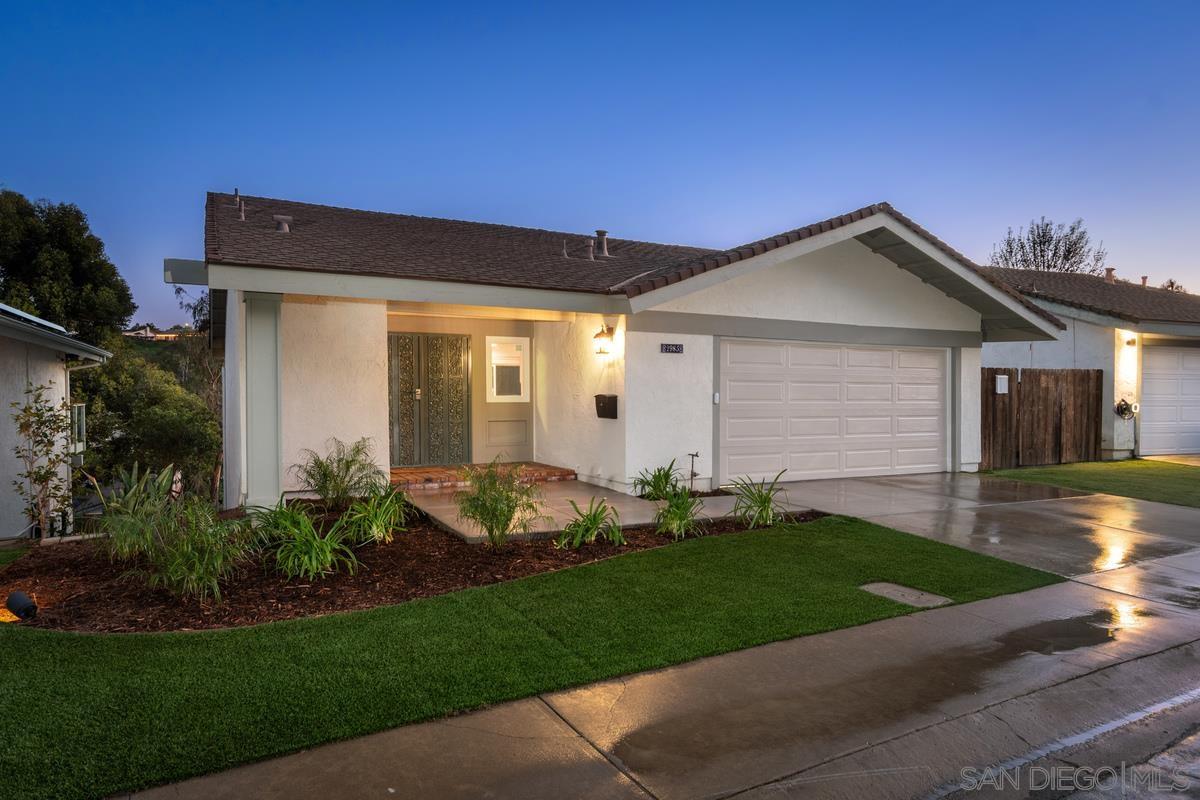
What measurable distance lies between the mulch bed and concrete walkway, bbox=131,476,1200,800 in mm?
2170

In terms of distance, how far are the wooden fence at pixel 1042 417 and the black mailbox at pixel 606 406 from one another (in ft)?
25.4

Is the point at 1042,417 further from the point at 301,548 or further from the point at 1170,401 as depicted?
the point at 301,548

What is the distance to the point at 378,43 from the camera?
16000 mm

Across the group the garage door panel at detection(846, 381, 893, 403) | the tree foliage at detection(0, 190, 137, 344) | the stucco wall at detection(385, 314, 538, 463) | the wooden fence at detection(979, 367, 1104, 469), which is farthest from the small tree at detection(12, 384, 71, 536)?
the wooden fence at detection(979, 367, 1104, 469)

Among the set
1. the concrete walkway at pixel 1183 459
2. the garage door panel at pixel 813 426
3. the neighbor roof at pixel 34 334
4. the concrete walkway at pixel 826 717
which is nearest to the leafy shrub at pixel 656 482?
the garage door panel at pixel 813 426

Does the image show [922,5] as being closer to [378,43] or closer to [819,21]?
[819,21]

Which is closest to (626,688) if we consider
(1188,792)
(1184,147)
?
Result: (1188,792)

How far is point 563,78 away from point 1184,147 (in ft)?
48.3

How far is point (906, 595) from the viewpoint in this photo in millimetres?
5691

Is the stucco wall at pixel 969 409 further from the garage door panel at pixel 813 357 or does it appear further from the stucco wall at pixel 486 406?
the stucco wall at pixel 486 406

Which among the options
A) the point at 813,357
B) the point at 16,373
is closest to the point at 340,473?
the point at 16,373

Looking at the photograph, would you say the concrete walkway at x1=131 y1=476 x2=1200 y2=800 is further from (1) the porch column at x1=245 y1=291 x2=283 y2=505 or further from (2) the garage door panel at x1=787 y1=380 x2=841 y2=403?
(2) the garage door panel at x1=787 y1=380 x2=841 y2=403

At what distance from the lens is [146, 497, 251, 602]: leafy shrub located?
5.18 metres

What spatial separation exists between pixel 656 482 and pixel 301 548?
467cm
